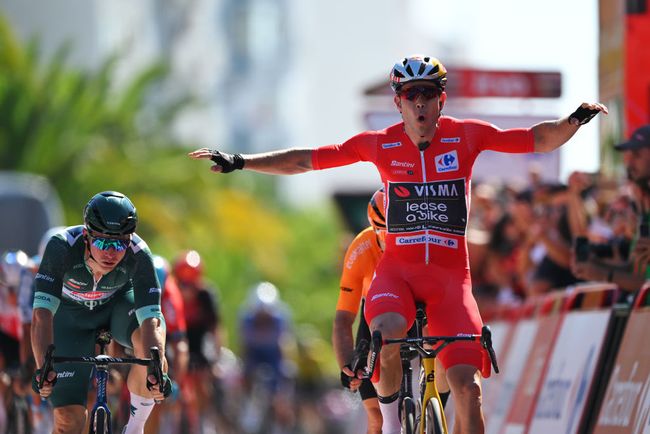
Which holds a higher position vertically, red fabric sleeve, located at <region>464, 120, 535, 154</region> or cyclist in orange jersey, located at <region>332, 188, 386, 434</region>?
red fabric sleeve, located at <region>464, 120, 535, 154</region>

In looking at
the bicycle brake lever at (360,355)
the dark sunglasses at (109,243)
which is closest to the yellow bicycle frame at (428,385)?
the bicycle brake lever at (360,355)

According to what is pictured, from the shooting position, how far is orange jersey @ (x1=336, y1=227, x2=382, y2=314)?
10203 millimetres

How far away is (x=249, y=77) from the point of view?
9488cm

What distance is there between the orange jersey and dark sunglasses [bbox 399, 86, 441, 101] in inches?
61.5

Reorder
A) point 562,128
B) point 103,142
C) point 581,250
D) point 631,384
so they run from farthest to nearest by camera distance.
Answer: point 103,142
point 581,250
point 631,384
point 562,128

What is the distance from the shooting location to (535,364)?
12.4 meters

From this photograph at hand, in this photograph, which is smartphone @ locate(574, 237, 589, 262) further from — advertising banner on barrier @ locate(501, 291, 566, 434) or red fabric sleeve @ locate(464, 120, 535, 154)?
red fabric sleeve @ locate(464, 120, 535, 154)

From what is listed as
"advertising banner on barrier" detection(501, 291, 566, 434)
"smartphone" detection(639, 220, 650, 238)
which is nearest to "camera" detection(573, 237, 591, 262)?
"smartphone" detection(639, 220, 650, 238)

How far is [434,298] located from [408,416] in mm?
726

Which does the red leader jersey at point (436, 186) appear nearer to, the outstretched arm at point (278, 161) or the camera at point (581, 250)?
the outstretched arm at point (278, 161)

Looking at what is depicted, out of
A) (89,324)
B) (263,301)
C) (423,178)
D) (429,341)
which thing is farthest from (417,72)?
(263,301)

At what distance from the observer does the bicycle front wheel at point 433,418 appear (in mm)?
8547

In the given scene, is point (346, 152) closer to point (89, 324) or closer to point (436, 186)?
point (436, 186)

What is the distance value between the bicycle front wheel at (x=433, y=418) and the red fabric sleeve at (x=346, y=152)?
154cm
